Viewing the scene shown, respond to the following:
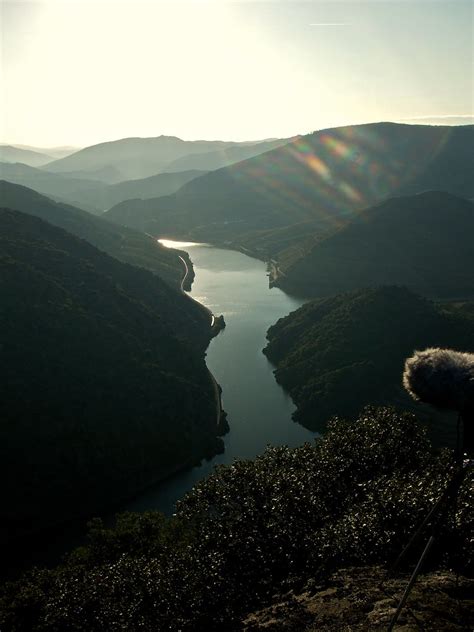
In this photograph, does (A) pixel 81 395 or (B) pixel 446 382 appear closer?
(B) pixel 446 382

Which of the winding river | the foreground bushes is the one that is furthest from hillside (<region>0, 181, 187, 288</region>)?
the foreground bushes

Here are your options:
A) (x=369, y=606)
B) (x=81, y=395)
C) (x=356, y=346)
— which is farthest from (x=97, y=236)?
(x=369, y=606)

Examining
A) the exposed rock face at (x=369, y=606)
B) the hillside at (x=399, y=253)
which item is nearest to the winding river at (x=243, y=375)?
the hillside at (x=399, y=253)

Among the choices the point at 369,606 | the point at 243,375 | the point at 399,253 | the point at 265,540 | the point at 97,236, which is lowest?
the point at 243,375

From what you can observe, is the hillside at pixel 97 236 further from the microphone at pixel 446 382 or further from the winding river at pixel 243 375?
the microphone at pixel 446 382

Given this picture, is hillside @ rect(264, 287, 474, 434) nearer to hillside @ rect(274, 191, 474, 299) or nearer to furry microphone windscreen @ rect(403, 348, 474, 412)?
hillside @ rect(274, 191, 474, 299)

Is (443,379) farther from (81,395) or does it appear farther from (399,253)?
(399,253)
